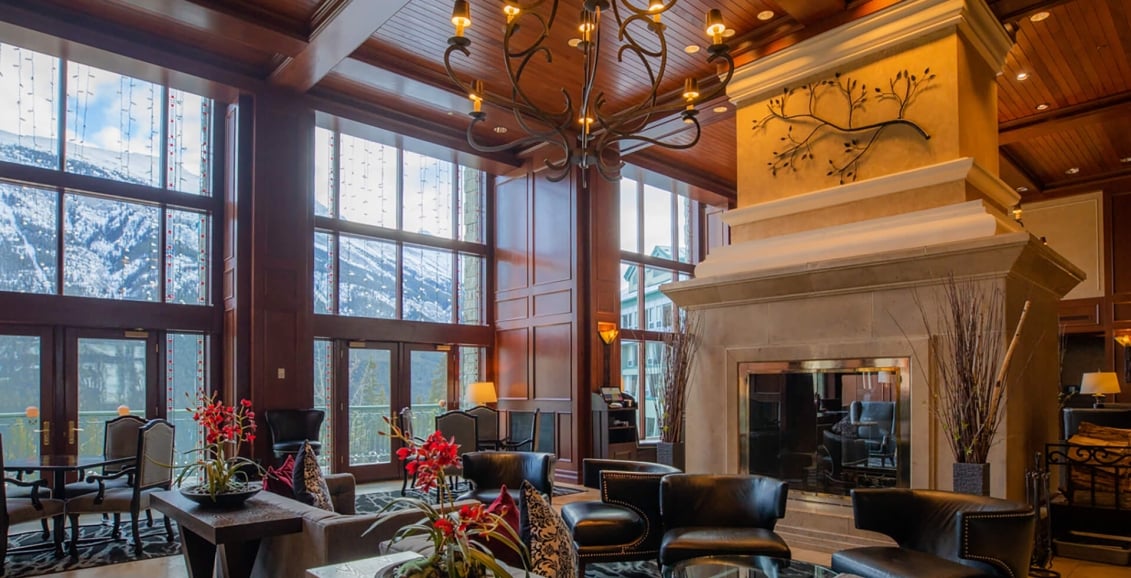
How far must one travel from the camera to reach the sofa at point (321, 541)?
11.5 feet

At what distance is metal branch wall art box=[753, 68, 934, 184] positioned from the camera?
17.2 feet

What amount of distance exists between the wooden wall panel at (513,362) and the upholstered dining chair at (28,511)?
19.3ft

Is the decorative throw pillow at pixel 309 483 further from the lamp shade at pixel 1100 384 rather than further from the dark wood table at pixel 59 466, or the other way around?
the lamp shade at pixel 1100 384

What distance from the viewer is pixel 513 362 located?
10734mm

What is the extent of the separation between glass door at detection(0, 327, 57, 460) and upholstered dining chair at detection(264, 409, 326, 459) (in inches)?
84.8

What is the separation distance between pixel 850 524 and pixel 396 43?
5.92 metres

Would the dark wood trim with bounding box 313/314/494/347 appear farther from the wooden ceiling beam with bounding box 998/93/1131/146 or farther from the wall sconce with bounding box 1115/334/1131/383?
the wall sconce with bounding box 1115/334/1131/383

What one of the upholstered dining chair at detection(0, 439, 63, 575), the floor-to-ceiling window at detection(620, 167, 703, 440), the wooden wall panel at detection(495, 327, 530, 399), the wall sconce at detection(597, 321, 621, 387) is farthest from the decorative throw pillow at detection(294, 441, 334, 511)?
the floor-to-ceiling window at detection(620, 167, 703, 440)

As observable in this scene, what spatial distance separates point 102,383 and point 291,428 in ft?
6.82

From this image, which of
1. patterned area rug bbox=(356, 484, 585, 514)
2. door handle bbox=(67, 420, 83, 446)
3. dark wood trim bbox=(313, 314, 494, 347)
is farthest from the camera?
dark wood trim bbox=(313, 314, 494, 347)

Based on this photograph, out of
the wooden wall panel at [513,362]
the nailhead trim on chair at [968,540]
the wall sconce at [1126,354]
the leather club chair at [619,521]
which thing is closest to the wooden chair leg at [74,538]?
the leather club chair at [619,521]

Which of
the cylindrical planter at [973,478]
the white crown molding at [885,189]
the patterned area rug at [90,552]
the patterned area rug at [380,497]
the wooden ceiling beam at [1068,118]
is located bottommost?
the patterned area rug at [380,497]

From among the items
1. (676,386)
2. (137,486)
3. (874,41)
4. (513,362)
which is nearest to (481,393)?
(513,362)

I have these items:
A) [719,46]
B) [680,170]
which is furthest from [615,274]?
[719,46]
